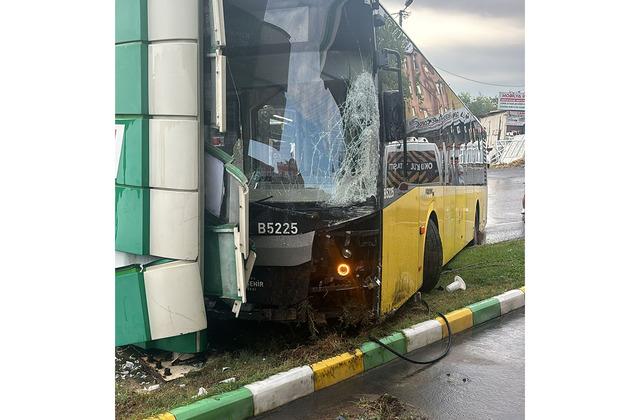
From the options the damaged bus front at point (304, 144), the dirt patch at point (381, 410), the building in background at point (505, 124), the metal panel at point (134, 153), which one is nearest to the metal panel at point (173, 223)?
the metal panel at point (134, 153)

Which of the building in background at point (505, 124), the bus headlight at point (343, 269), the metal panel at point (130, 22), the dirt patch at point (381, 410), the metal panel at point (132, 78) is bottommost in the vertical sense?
the dirt patch at point (381, 410)

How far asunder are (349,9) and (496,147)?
1268 mm

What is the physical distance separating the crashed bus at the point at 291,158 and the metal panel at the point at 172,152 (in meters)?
0.01

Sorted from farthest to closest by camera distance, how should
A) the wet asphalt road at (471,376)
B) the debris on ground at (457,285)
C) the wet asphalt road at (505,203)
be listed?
1. the debris on ground at (457,285)
2. the wet asphalt road at (471,376)
3. the wet asphalt road at (505,203)

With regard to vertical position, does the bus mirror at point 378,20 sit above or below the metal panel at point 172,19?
above

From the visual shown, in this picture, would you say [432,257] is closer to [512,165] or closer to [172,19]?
[512,165]

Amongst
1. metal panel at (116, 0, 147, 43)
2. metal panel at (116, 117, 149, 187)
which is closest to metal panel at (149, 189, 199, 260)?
metal panel at (116, 117, 149, 187)

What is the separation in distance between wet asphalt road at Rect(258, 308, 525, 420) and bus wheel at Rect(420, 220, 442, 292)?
69 centimetres

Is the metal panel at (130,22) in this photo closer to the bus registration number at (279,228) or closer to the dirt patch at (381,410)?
the bus registration number at (279,228)

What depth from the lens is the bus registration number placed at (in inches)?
157

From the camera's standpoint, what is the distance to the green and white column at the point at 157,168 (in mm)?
3473

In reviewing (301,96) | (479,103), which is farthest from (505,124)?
(301,96)

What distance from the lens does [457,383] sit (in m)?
3.42
